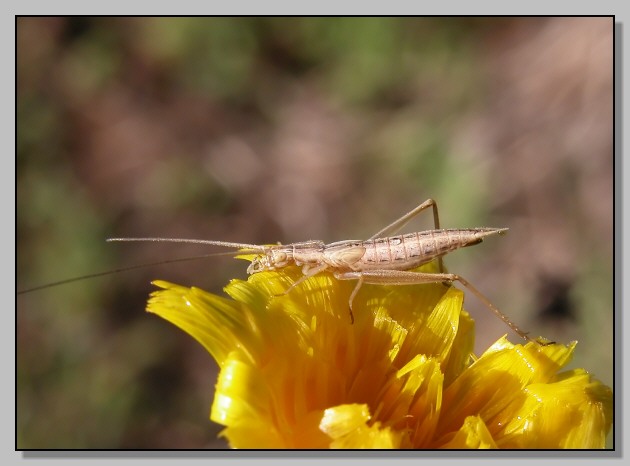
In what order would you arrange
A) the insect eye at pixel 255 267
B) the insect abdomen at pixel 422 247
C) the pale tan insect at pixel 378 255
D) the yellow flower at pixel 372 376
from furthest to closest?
the insect abdomen at pixel 422 247 → the pale tan insect at pixel 378 255 → the insect eye at pixel 255 267 → the yellow flower at pixel 372 376

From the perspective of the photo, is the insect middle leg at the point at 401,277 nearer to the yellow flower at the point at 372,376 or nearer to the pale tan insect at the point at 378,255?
the pale tan insect at the point at 378,255

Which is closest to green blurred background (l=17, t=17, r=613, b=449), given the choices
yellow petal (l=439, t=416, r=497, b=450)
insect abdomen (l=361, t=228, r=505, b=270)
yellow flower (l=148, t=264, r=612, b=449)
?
insect abdomen (l=361, t=228, r=505, b=270)

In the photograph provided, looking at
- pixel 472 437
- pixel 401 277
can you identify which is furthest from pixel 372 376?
pixel 401 277

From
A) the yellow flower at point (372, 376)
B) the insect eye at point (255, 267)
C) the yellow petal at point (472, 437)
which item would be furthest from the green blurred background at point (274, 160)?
the yellow petal at point (472, 437)

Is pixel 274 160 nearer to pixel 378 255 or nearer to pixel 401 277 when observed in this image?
pixel 378 255

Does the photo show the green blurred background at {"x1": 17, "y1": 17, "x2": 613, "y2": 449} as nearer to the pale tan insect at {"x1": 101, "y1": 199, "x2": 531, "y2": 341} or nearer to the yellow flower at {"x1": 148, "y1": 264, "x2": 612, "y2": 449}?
the pale tan insect at {"x1": 101, "y1": 199, "x2": 531, "y2": 341}
